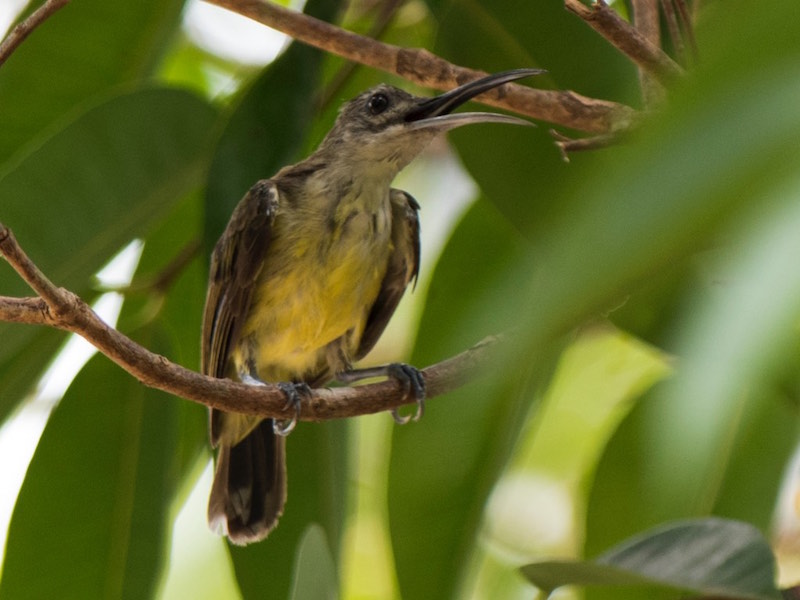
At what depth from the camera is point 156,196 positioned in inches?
121

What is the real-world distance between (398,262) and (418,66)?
61.8 inches

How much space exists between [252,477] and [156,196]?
4.66ft

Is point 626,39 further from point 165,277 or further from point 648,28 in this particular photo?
point 165,277

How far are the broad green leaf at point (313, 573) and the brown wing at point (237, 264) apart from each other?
6.16 feet

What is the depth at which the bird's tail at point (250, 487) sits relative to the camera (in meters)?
3.62

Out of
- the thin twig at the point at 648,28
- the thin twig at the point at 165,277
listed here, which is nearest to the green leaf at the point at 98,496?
the thin twig at the point at 165,277

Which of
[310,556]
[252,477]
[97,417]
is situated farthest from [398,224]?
[310,556]

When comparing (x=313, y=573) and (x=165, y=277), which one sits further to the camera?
(x=165, y=277)

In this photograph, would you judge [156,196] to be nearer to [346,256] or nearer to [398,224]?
[346,256]

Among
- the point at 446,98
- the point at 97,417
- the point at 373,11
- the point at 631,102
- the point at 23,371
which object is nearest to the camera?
the point at 631,102

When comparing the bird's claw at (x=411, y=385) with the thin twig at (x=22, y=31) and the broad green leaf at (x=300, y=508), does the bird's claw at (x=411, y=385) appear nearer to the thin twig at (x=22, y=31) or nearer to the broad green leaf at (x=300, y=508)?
the broad green leaf at (x=300, y=508)

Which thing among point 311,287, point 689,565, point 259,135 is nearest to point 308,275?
point 311,287

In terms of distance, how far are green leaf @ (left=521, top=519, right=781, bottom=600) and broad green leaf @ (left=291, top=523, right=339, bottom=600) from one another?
39 cm

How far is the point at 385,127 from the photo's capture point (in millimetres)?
3938
